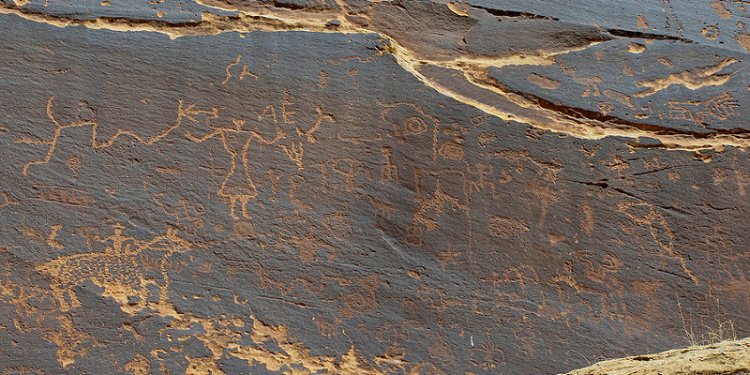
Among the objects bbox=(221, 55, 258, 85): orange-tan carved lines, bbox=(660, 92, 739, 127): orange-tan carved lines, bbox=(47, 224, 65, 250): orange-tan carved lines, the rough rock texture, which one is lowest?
the rough rock texture

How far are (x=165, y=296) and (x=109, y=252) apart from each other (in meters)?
0.31

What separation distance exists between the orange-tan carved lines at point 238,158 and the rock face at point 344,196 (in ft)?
0.03

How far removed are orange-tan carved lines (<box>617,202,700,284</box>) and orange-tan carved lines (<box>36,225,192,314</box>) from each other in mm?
2019

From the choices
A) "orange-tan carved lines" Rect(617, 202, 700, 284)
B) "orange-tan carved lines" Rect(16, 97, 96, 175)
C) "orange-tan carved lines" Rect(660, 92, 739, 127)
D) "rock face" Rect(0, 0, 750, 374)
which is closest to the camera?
"rock face" Rect(0, 0, 750, 374)

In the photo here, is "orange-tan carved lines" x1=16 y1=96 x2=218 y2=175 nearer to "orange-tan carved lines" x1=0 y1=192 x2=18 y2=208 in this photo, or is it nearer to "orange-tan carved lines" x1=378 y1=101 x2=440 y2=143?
"orange-tan carved lines" x1=0 y1=192 x2=18 y2=208

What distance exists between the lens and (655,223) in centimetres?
355

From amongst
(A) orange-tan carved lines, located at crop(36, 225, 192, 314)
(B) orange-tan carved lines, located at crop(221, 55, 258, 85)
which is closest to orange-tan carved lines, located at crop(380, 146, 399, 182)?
(B) orange-tan carved lines, located at crop(221, 55, 258, 85)

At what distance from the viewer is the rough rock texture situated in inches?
121

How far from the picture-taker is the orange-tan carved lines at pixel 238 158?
338 centimetres

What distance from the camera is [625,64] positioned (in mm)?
4043

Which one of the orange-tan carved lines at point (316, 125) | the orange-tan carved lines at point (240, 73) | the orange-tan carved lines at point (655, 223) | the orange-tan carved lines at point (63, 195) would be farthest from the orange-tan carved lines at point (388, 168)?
the orange-tan carved lines at point (63, 195)

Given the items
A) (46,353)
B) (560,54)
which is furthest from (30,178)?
(560,54)

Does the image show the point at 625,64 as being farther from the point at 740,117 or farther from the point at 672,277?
the point at 672,277

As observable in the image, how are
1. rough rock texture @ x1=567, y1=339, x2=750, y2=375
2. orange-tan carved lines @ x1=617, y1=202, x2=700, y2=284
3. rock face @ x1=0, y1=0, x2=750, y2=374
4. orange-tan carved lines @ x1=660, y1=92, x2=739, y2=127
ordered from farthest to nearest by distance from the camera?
1. orange-tan carved lines @ x1=660, y1=92, x2=739, y2=127
2. orange-tan carved lines @ x1=617, y1=202, x2=700, y2=284
3. rock face @ x1=0, y1=0, x2=750, y2=374
4. rough rock texture @ x1=567, y1=339, x2=750, y2=375
